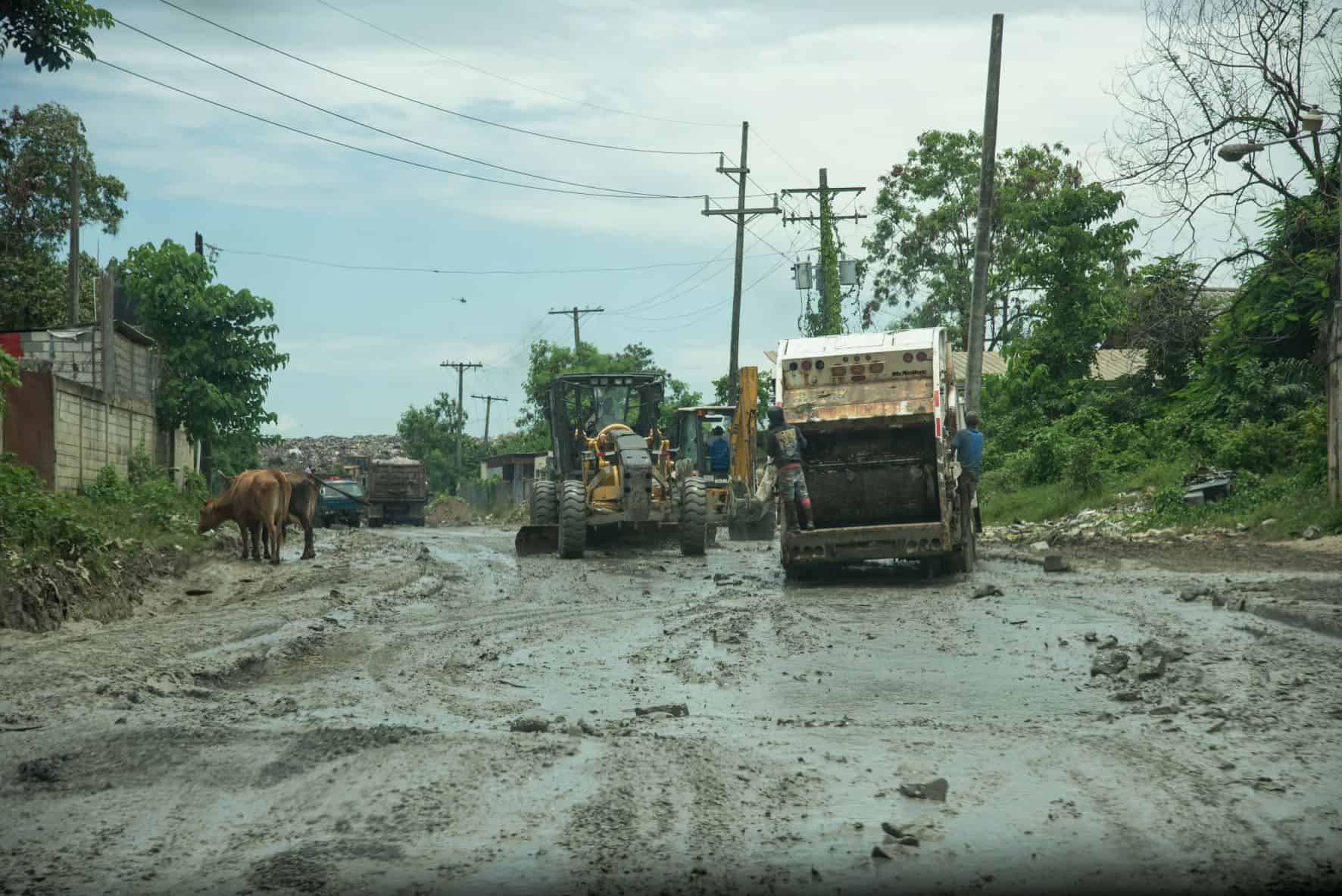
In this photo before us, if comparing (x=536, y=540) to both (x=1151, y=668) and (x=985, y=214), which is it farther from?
(x=1151, y=668)

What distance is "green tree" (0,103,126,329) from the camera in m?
32.8

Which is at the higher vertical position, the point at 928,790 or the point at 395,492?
the point at 395,492

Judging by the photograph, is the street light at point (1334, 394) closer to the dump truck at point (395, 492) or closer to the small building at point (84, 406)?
the small building at point (84, 406)

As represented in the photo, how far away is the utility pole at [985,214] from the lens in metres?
24.7

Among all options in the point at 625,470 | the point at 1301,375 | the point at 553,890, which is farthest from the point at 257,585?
the point at 1301,375

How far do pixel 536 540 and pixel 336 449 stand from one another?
246 ft

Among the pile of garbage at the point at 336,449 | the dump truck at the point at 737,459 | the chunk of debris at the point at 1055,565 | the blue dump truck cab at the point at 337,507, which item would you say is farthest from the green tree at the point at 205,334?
the pile of garbage at the point at 336,449

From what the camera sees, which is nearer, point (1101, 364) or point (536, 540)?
point (536, 540)

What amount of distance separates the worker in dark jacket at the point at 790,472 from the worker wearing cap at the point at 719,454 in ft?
29.5

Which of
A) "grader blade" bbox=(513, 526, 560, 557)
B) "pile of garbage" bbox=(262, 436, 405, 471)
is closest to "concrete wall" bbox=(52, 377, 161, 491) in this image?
"grader blade" bbox=(513, 526, 560, 557)

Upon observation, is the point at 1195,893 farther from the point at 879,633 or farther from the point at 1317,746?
the point at 879,633

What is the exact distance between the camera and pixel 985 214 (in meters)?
24.9

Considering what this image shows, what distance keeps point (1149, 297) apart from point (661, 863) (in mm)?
28651

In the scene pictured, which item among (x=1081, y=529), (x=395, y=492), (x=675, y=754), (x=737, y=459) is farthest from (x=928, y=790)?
(x=395, y=492)
